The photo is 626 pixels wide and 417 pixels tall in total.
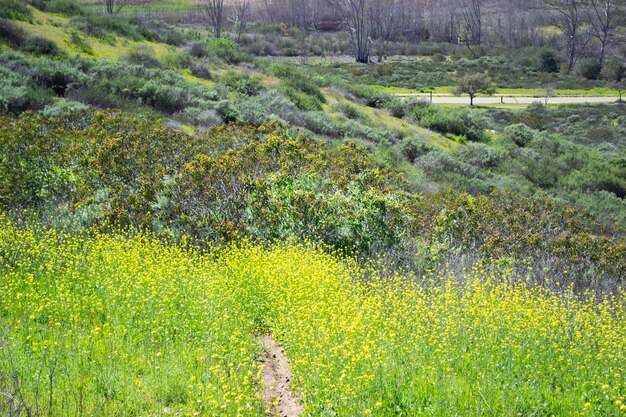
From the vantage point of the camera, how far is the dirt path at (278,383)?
16.2 ft

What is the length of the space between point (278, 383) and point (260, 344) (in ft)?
1.83

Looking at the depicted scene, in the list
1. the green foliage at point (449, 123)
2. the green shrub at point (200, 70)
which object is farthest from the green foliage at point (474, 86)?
the green shrub at point (200, 70)

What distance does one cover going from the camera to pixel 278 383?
17.8ft

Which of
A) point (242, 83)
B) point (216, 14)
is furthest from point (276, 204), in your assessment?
point (216, 14)

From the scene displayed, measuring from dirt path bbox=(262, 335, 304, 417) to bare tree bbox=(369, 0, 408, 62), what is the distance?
72.6 m

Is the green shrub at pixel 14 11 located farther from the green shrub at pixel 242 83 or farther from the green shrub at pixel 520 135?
the green shrub at pixel 520 135

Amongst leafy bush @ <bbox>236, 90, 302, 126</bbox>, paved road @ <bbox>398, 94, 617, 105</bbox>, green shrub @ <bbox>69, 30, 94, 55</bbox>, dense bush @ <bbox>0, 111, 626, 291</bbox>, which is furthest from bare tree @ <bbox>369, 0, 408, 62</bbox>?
dense bush @ <bbox>0, 111, 626, 291</bbox>

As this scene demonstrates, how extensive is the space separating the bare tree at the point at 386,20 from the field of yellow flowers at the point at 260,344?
7193 centimetres

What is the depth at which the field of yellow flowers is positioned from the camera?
14.7 ft

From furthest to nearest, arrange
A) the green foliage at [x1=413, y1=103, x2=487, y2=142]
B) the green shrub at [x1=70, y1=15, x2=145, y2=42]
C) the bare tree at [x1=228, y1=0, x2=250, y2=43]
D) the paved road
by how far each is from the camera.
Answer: the bare tree at [x1=228, y1=0, x2=250, y2=43] < the paved road < the green foliage at [x1=413, y1=103, x2=487, y2=142] < the green shrub at [x1=70, y1=15, x2=145, y2=42]

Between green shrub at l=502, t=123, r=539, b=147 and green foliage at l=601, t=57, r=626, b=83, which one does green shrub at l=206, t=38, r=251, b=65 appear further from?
green foliage at l=601, t=57, r=626, b=83

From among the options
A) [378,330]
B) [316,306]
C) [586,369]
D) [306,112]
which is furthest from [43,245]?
[306,112]

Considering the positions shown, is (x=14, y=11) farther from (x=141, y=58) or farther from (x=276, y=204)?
(x=276, y=204)

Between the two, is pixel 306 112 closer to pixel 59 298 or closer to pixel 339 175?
pixel 339 175
